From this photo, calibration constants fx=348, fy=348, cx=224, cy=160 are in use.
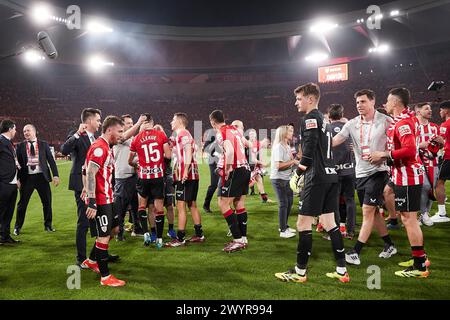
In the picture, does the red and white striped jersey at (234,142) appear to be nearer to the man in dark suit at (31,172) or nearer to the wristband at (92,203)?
the wristband at (92,203)

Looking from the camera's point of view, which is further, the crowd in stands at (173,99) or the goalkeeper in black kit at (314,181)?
the crowd in stands at (173,99)

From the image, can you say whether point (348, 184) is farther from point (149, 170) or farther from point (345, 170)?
point (149, 170)

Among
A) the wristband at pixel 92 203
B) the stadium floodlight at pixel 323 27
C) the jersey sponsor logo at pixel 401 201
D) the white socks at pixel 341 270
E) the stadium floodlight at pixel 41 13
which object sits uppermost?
the stadium floodlight at pixel 323 27

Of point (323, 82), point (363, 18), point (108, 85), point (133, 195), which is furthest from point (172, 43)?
point (133, 195)

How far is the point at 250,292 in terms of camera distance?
387 centimetres

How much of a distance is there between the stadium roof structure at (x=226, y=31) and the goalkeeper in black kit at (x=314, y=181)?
25854 mm

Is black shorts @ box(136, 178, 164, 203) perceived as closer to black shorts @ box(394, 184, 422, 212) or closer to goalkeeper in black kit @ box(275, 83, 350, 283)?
goalkeeper in black kit @ box(275, 83, 350, 283)

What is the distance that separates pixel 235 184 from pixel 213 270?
4.85 ft

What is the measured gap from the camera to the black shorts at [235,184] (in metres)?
5.57

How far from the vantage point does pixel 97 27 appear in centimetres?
3000

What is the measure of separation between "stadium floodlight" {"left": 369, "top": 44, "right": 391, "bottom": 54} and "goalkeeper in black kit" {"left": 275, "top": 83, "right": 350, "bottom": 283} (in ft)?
Answer: 99.5

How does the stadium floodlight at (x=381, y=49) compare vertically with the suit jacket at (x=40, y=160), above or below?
above

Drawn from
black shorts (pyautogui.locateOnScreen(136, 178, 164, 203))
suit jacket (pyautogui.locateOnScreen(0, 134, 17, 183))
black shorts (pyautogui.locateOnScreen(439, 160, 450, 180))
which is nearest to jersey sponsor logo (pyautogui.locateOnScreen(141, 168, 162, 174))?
black shorts (pyautogui.locateOnScreen(136, 178, 164, 203))

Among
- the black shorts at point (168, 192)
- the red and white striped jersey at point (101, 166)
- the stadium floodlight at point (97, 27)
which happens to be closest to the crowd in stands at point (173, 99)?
the stadium floodlight at point (97, 27)
